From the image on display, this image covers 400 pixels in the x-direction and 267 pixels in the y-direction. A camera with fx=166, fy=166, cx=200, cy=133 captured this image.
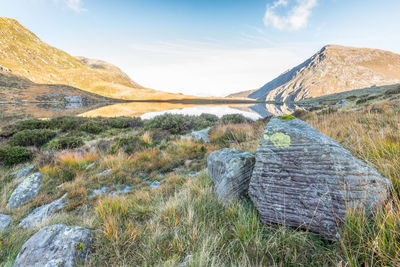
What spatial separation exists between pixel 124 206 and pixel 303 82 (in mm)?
219228

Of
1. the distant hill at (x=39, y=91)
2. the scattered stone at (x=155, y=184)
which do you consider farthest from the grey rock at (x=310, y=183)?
the distant hill at (x=39, y=91)

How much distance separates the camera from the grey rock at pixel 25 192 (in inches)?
187

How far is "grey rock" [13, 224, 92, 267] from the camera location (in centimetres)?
188

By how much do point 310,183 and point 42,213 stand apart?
5.30 meters

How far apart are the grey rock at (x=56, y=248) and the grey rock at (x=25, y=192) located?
151 inches

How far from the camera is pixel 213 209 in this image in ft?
8.16

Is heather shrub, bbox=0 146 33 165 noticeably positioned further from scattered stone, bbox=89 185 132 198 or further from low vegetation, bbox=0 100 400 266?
scattered stone, bbox=89 185 132 198

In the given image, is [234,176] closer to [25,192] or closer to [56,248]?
[56,248]

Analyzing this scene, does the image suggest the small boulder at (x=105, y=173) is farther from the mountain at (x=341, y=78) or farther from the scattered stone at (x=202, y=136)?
the mountain at (x=341, y=78)

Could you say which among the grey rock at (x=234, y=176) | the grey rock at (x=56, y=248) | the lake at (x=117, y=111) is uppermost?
the grey rock at (x=234, y=176)

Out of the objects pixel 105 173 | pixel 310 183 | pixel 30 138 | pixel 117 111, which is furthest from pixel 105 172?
pixel 117 111

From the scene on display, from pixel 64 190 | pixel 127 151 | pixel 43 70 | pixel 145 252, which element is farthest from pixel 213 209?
pixel 43 70

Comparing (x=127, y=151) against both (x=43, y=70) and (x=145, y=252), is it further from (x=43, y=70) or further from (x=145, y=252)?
(x=43, y=70)

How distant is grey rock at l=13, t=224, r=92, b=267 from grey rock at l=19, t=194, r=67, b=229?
1728 millimetres
